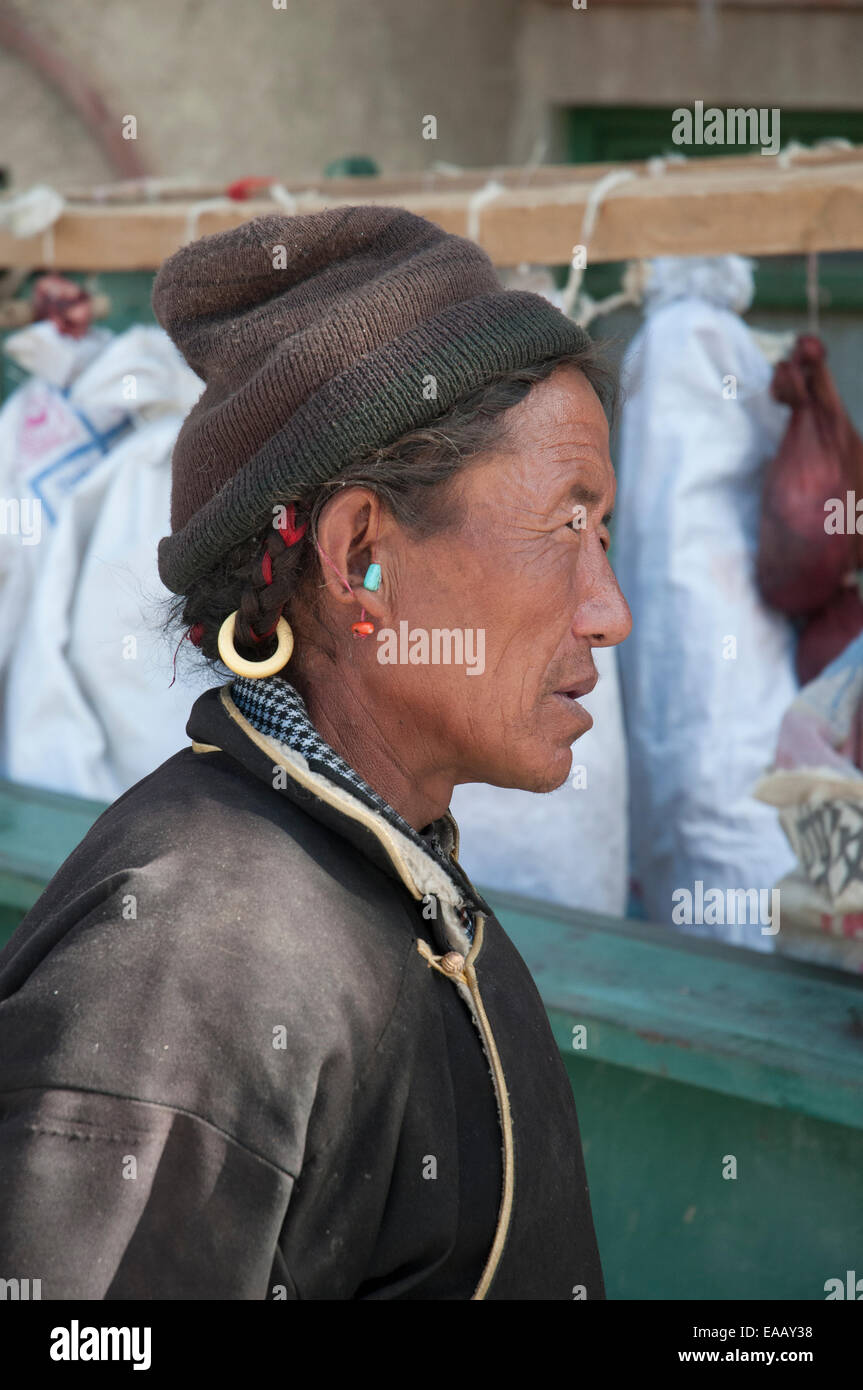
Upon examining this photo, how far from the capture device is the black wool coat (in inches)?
A: 33.6

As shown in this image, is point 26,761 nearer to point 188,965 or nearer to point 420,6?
point 188,965

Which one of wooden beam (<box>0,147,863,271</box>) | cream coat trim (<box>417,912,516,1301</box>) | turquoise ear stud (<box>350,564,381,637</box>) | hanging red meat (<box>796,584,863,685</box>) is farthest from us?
hanging red meat (<box>796,584,863,685</box>)

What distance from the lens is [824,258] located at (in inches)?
112

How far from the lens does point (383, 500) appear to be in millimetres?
1136

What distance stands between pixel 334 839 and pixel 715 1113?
0.96 m

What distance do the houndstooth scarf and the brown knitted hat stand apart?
0.12 m

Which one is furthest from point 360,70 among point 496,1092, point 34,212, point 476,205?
point 496,1092

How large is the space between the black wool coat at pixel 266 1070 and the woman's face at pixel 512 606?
0.13 metres

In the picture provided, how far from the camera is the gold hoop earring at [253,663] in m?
1.12

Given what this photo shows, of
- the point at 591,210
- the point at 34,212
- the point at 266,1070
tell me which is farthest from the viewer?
the point at 34,212

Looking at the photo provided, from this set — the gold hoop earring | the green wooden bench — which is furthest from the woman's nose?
the green wooden bench

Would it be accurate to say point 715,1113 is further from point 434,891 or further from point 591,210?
point 591,210

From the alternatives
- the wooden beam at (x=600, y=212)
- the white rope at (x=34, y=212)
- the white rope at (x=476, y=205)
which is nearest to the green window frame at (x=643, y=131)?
the wooden beam at (x=600, y=212)

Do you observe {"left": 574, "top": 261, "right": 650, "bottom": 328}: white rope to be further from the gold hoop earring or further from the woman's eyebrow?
the gold hoop earring
